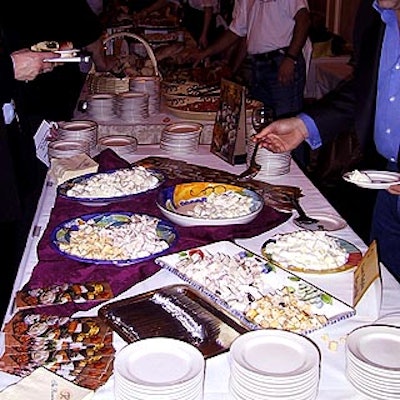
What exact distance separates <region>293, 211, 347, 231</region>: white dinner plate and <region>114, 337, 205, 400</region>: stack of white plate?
70cm

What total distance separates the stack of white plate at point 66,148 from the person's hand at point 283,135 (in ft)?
1.88

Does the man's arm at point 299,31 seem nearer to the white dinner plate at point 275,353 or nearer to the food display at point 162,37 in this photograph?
the food display at point 162,37

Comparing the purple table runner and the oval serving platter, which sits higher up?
the oval serving platter

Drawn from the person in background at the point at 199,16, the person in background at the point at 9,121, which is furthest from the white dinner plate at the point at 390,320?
the person in background at the point at 199,16

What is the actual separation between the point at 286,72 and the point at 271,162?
6.50ft

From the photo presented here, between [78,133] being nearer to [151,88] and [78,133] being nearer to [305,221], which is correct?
[151,88]

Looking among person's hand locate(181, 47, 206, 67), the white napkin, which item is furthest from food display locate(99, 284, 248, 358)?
person's hand locate(181, 47, 206, 67)

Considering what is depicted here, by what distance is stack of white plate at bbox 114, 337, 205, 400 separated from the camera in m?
0.88

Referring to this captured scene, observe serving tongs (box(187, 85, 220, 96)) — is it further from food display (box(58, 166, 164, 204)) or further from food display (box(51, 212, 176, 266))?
food display (box(51, 212, 176, 266))

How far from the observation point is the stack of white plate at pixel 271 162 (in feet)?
6.59

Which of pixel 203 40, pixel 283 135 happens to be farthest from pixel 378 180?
pixel 203 40

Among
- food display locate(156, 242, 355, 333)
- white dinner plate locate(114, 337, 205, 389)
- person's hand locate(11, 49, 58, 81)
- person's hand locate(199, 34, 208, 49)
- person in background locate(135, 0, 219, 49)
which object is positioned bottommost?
person's hand locate(199, 34, 208, 49)

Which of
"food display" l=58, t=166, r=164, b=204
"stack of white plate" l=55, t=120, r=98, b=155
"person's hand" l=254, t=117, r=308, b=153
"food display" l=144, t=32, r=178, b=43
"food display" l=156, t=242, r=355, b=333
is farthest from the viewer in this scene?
"food display" l=144, t=32, r=178, b=43

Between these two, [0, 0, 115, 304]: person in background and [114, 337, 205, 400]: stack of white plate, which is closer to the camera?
[114, 337, 205, 400]: stack of white plate
